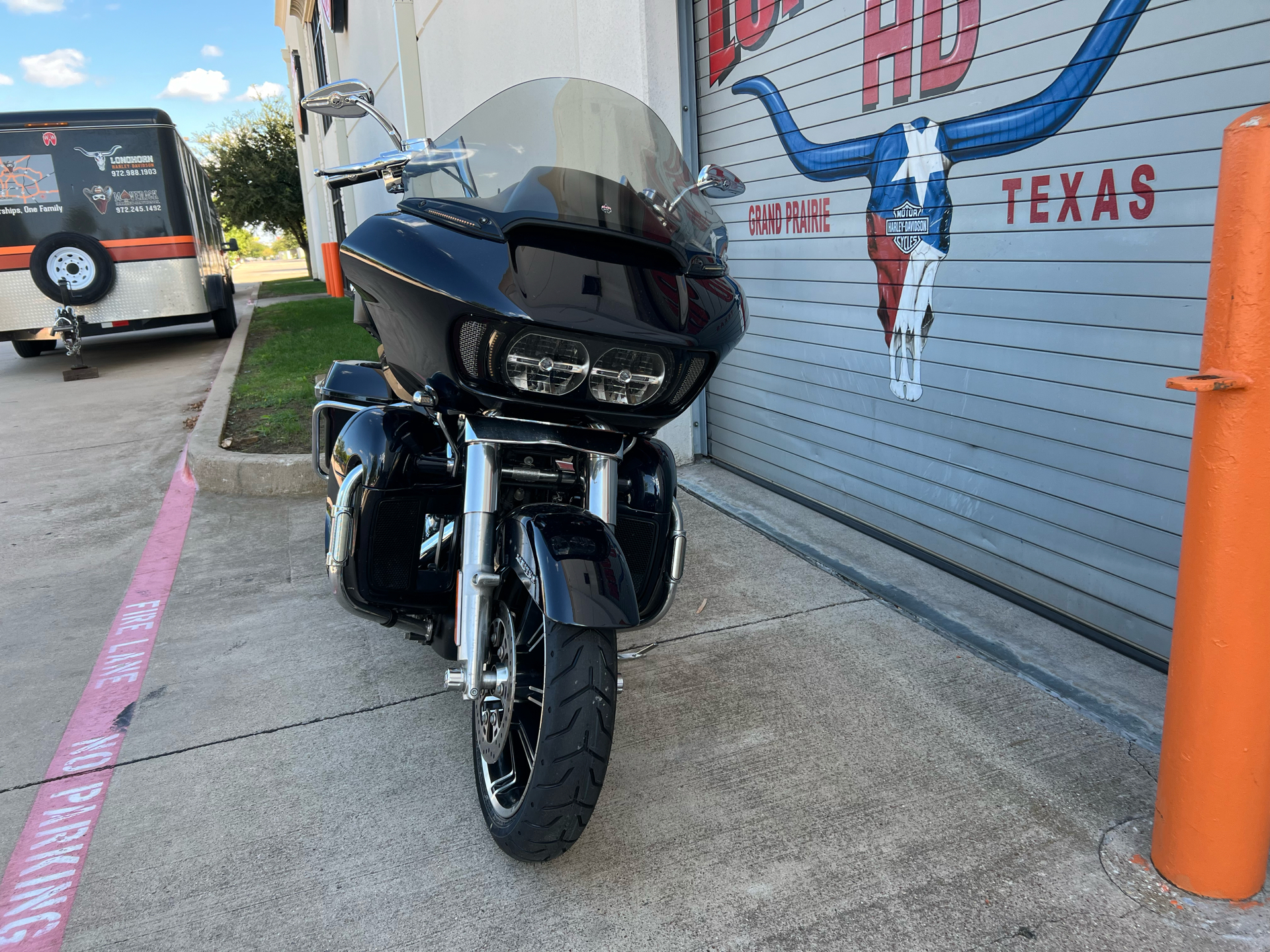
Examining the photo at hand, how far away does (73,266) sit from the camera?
33.5 ft

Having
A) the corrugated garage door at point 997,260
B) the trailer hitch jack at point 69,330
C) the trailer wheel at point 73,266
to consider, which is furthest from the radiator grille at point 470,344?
the trailer wheel at point 73,266

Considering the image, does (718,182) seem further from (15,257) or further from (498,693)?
(15,257)

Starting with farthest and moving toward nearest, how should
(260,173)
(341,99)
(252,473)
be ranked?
(260,173) → (252,473) → (341,99)

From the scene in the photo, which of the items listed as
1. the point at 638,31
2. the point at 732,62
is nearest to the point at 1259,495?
the point at 732,62

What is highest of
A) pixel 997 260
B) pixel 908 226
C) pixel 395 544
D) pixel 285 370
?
pixel 908 226

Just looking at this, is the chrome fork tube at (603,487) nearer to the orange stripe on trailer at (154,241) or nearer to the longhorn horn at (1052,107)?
the longhorn horn at (1052,107)

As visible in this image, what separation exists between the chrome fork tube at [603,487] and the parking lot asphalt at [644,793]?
2.67 feet

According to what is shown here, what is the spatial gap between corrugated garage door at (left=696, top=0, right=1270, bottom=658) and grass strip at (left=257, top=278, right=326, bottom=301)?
A: 64.4 feet

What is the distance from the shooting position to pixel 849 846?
2207 millimetres

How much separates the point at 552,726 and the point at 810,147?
339 cm

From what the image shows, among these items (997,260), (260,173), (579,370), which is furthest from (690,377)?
(260,173)

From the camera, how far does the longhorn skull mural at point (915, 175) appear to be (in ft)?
10.1

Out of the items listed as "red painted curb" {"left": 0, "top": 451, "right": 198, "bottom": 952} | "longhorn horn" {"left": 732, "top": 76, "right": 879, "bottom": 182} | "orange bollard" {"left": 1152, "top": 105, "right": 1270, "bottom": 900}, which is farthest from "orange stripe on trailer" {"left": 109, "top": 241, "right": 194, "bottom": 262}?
"orange bollard" {"left": 1152, "top": 105, "right": 1270, "bottom": 900}

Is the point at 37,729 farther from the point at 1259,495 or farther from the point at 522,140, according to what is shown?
the point at 1259,495
